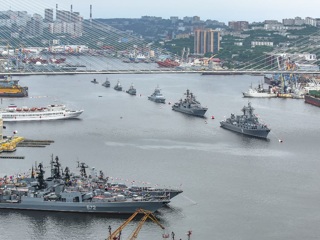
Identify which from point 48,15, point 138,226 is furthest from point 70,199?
point 48,15

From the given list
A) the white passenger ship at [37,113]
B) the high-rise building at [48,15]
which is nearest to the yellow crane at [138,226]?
the white passenger ship at [37,113]

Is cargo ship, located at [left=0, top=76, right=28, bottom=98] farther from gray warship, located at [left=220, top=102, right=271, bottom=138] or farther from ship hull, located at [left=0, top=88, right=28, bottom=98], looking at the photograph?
gray warship, located at [left=220, top=102, right=271, bottom=138]

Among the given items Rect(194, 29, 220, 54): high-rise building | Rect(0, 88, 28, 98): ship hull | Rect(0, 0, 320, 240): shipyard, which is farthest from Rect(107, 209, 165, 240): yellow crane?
Rect(194, 29, 220, 54): high-rise building

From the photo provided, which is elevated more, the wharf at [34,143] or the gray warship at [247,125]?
the gray warship at [247,125]

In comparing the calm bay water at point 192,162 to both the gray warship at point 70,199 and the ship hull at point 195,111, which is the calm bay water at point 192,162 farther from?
the ship hull at point 195,111

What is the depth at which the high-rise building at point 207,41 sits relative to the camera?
43531 mm

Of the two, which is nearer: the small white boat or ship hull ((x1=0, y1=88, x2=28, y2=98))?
ship hull ((x1=0, y1=88, x2=28, y2=98))

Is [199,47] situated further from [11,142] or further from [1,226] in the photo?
[1,226]

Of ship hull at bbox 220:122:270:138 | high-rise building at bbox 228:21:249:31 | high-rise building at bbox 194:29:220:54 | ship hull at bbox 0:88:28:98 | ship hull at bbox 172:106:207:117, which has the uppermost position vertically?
high-rise building at bbox 228:21:249:31

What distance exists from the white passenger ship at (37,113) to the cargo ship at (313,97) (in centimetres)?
698

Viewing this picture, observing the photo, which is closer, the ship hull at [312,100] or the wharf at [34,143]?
the wharf at [34,143]

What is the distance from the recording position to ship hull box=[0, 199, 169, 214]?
34.0ft

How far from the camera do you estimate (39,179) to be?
10.8 meters

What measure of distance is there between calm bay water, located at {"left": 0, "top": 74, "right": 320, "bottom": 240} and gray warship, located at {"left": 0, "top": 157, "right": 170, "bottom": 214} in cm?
13
